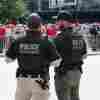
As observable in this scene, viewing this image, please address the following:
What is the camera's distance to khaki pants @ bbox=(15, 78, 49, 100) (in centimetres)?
521

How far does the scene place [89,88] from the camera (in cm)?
1049

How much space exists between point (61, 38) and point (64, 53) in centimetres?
19

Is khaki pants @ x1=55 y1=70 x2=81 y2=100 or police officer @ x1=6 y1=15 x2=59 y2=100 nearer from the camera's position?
police officer @ x1=6 y1=15 x2=59 y2=100

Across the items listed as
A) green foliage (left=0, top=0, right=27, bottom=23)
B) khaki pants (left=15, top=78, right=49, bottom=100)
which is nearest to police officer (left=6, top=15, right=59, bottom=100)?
khaki pants (left=15, top=78, right=49, bottom=100)

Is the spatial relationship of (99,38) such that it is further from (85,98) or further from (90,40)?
(85,98)

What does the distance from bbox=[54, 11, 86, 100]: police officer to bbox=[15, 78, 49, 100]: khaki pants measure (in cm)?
53

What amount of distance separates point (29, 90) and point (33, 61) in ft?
1.12

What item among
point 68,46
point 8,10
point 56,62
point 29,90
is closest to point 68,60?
point 68,46

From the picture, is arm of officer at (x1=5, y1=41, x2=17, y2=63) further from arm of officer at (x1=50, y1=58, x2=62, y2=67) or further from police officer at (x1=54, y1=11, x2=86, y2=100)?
police officer at (x1=54, y1=11, x2=86, y2=100)

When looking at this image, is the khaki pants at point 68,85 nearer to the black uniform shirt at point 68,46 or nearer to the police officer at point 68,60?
the police officer at point 68,60

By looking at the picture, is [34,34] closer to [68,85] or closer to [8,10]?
[68,85]

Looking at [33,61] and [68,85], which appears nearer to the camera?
[33,61]

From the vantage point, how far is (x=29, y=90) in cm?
523

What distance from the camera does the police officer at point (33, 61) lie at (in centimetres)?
519
